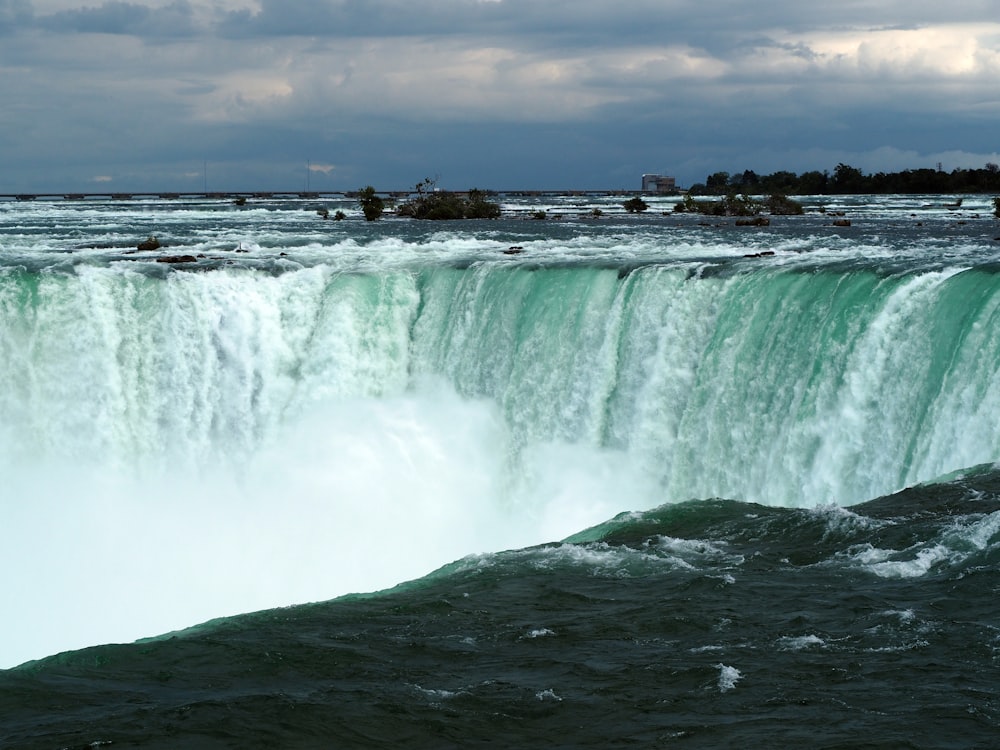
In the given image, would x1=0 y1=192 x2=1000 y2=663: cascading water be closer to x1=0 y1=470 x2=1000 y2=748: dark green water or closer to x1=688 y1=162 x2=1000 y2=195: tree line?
x1=0 y1=470 x2=1000 y2=748: dark green water

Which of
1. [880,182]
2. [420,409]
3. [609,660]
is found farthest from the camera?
[880,182]

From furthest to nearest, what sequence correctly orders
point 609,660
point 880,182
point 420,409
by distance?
point 880,182
point 420,409
point 609,660

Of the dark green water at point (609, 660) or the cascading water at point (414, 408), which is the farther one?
the cascading water at point (414, 408)

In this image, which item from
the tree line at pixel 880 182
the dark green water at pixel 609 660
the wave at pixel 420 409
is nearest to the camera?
the dark green water at pixel 609 660

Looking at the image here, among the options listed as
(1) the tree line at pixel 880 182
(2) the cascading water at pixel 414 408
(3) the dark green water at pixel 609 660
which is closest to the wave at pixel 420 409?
(2) the cascading water at pixel 414 408

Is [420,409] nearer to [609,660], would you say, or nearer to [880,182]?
[609,660]

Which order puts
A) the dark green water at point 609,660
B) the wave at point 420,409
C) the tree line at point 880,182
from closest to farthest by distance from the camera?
the dark green water at point 609,660, the wave at point 420,409, the tree line at point 880,182

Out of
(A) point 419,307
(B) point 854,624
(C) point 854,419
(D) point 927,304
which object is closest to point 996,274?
(D) point 927,304

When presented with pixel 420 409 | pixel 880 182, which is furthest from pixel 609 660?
pixel 880 182

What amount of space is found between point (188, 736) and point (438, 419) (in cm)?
1415

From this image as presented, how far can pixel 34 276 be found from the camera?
2361 cm

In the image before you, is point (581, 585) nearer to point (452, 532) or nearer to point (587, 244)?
point (452, 532)

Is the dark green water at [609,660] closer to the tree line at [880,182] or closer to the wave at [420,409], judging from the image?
the wave at [420,409]

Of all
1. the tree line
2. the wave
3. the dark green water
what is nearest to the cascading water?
the wave
